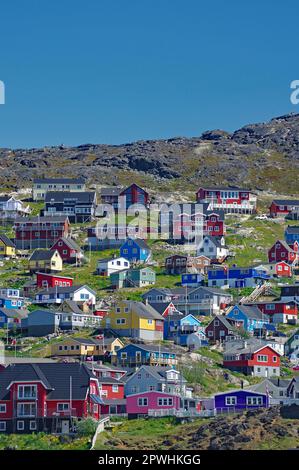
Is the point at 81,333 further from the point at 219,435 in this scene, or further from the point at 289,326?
the point at 219,435

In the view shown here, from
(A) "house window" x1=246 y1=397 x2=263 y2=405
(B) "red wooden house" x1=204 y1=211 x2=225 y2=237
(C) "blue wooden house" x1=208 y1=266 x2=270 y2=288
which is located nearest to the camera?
(A) "house window" x1=246 y1=397 x2=263 y2=405

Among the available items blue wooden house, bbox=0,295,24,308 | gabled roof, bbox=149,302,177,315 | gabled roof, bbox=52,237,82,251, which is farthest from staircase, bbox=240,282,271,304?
gabled roof, bbox=52,237,82,251

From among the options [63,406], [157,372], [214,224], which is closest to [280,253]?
[214,224]

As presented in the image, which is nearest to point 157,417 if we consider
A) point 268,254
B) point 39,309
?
point 39,309

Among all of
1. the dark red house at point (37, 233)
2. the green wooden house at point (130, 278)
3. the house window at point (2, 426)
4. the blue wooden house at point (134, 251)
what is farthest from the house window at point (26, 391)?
the dark red house at point (37, 233)

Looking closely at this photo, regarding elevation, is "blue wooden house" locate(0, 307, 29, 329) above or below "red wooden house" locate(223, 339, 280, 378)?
above

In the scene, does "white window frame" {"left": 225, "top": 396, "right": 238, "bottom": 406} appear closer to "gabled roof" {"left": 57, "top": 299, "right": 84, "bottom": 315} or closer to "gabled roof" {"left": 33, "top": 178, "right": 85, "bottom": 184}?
"gabled roof" {"left": 57, "top": 299, "right": 84, "bottom": 315}
